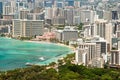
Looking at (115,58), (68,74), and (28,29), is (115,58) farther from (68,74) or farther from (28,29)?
(28,29)

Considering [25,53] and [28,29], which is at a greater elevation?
[28,29]

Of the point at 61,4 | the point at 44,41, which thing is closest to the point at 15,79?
the point at 44,41

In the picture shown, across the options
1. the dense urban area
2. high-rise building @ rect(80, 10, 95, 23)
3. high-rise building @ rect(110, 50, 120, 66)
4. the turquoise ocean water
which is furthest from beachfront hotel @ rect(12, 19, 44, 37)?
high-rise building @ rect(110, 50, 120, 66)

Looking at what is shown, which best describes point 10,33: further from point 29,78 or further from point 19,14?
point 29,78

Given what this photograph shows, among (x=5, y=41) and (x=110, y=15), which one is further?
(x=110, y=15)

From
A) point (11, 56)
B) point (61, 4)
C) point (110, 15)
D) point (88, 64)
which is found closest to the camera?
point (88, 64)

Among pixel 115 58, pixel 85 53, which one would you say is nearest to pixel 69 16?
pixel 85 53

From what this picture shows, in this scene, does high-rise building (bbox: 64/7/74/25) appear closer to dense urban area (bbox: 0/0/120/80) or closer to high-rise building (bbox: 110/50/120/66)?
dense urban area (bbox: 0/0/120/80)
